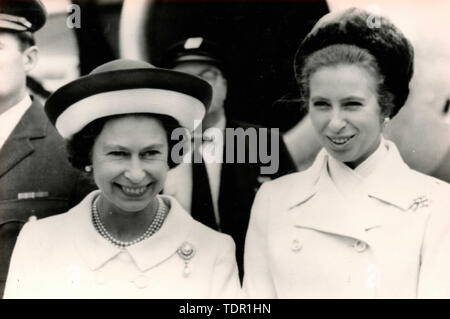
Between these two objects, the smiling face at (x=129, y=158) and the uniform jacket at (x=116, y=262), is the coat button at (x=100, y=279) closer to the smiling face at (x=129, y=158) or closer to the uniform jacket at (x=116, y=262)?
the uniform jacket at (x=116, y=262)

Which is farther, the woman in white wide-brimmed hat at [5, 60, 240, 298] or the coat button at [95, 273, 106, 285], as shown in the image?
the coat button at [95, 273, 106, 285]

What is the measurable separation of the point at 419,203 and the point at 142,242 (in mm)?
1424

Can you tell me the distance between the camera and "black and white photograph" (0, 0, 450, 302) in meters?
3.31

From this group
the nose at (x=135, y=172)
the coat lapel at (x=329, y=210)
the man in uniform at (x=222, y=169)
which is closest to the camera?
the nose at (x=135, y=172)

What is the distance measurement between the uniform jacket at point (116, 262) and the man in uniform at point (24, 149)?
119 mm

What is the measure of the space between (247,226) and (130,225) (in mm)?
637

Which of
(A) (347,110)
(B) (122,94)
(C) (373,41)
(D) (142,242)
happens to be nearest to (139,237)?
(D) (142,242)

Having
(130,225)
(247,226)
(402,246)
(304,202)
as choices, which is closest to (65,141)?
(130,225)

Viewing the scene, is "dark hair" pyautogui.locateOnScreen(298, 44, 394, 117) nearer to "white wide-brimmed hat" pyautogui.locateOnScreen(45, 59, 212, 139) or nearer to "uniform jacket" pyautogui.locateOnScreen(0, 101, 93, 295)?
"white wide-brimmed hat" pyautogui.locateOnScreen(45, 59, 212, 139)

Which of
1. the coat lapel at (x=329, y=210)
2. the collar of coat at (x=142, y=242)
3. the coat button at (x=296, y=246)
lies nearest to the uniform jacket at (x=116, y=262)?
the collar of coat at (x=142, y=242)

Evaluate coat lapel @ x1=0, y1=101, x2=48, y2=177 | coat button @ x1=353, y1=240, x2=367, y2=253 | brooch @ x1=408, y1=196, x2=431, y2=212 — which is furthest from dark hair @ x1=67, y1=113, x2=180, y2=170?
brooch @ x1=408, y1=196, x2=431, y2=212

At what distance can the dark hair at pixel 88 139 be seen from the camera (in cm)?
330
